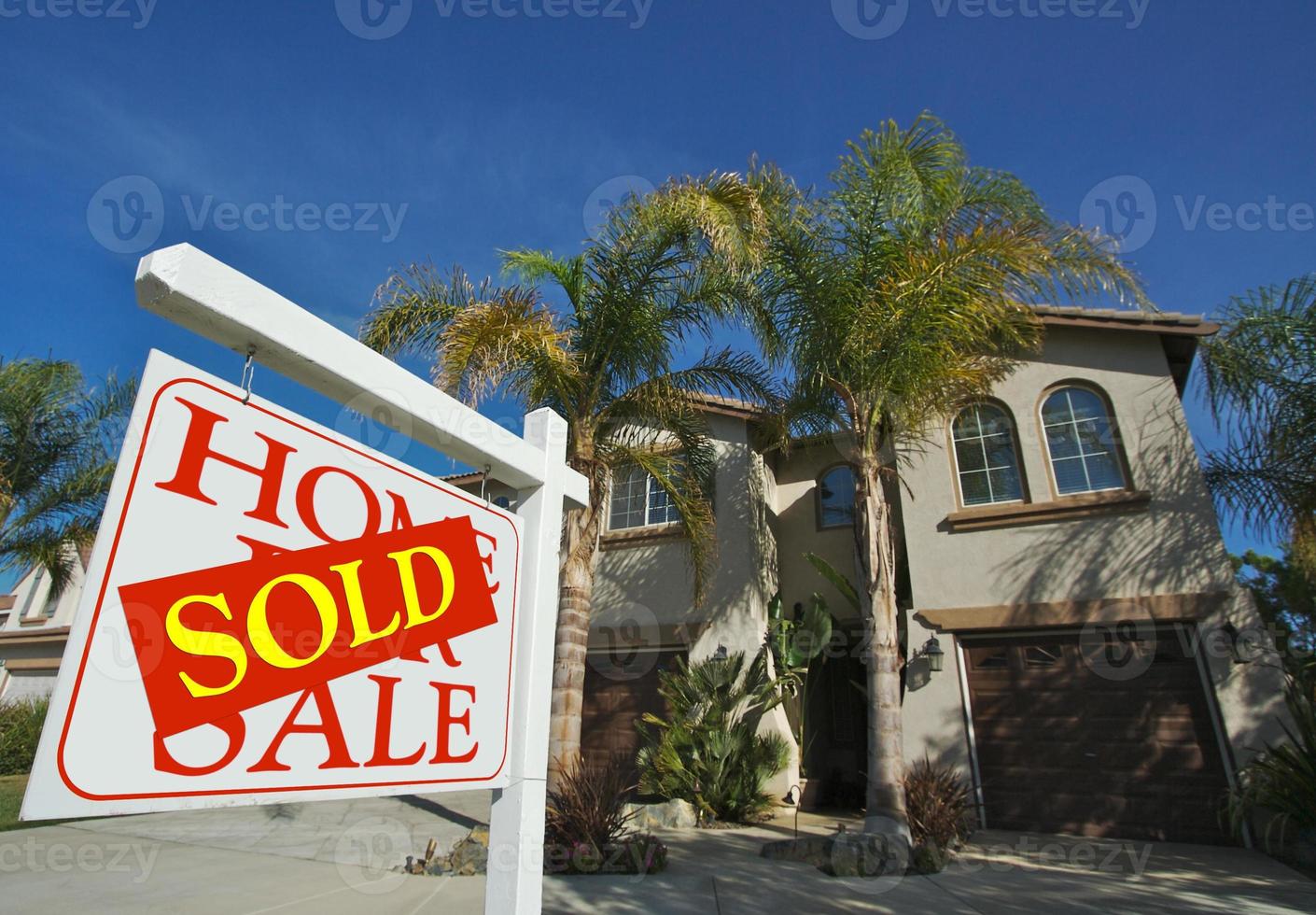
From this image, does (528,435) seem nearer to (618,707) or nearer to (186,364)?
(186,364)

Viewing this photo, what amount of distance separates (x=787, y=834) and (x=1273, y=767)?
17.4ft

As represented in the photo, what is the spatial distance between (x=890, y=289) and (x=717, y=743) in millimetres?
6286

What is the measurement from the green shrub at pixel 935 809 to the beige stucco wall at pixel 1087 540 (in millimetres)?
1114

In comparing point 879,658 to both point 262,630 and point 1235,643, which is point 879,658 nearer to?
point 1235,643

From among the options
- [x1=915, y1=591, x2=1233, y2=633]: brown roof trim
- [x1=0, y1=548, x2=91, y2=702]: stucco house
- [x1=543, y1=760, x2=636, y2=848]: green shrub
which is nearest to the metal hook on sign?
[x1=543, y1=760, x2=636, y2=848]: green shrub

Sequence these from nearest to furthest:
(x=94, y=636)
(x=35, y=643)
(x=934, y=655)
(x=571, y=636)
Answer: (x=94, y=636)
(x=571, y=636)
(x=934, y=655)
(x=35, y=643)

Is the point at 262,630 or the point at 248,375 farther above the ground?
the point at 248,375

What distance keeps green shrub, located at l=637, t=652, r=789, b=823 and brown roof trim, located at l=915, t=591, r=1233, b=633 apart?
110 inches

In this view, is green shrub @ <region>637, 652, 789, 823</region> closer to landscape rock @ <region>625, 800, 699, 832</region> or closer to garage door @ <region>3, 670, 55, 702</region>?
landscape rock @ <region>625, 800, 699, 832</region>

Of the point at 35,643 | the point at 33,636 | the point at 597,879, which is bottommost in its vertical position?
the point at 597,879

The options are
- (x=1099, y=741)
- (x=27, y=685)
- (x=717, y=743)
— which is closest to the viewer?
(x=1099, y=741)

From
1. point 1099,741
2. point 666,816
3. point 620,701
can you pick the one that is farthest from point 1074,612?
point 620,701

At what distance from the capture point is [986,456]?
35.7 feet

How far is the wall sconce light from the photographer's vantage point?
9586 mm
